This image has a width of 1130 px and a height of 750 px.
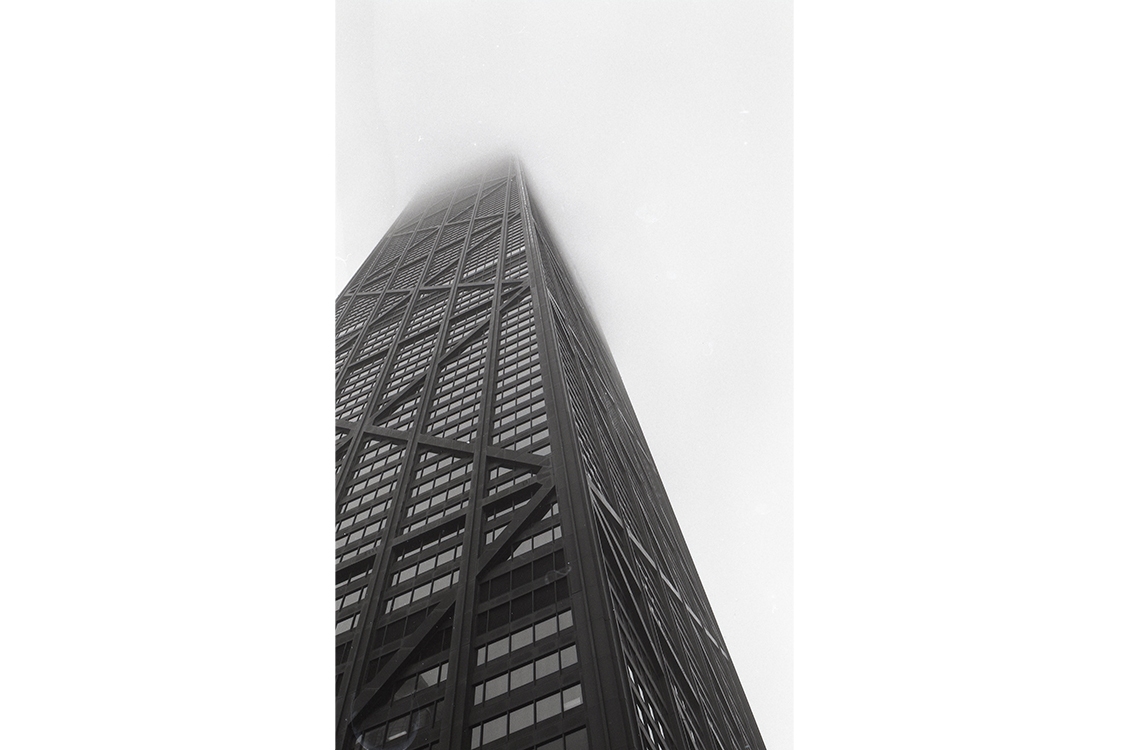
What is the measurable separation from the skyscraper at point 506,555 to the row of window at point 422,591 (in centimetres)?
Answer: 12

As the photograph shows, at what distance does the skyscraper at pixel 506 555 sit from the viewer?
106 feet

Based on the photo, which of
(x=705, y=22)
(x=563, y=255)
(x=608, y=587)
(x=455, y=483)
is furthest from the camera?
(x=563, y=255)

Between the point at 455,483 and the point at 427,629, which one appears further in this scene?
the point at 455,483

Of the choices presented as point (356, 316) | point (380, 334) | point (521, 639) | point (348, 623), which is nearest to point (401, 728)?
point (521, 639)

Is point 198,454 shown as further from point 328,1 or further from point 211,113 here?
point 328,1

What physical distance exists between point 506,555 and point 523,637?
7701 mm

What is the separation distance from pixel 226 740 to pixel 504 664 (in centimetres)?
3242

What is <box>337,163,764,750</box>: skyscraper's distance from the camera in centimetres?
3241

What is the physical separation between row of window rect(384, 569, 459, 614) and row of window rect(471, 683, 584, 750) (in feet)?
38.8

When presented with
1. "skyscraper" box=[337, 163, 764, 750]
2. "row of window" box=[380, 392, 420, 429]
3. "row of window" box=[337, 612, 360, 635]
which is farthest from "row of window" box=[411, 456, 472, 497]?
"row of window" box=[337, 612, 360, 635]

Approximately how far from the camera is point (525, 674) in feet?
113

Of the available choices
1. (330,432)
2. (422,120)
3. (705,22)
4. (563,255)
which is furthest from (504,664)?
(563,255)

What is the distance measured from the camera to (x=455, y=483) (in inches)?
2151

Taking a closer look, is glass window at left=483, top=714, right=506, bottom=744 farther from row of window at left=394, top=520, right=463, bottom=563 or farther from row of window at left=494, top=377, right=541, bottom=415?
row of window at left=494, top=377, right=541, bottom=415
